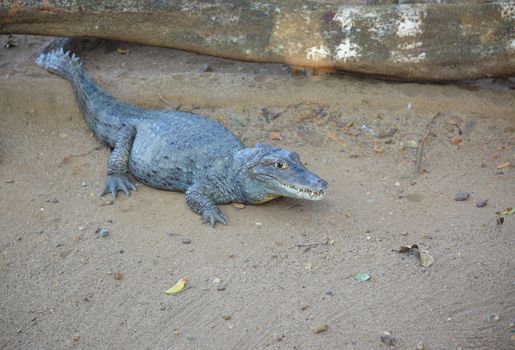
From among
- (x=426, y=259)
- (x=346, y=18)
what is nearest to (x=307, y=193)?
(x=426, y=259)

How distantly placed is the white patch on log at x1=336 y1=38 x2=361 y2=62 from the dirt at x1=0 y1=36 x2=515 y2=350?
350 millimetres

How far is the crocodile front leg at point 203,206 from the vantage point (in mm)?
5453

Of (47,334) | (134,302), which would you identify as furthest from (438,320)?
(47,334)

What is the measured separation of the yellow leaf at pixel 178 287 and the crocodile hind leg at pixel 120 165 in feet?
4.75

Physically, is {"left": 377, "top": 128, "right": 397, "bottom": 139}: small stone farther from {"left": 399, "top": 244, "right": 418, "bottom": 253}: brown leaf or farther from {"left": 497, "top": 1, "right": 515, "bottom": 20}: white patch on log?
{"left": 399, "top": 244, "right": 418, "bottom": 253}: brown leaf

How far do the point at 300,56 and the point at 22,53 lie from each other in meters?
3.29

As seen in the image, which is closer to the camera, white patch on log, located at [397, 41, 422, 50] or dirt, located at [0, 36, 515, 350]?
dirt, located at [0, 36, 515, 350]

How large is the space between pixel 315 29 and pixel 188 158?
1.86m

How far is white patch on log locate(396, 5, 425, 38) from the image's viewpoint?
6492mm

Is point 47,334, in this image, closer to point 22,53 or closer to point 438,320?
point 438,320

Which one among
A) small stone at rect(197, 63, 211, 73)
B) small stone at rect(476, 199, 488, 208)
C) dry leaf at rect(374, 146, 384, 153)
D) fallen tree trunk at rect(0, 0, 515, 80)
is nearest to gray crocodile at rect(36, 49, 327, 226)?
fallen tree trunk at rect(0, 0, 515, 80)

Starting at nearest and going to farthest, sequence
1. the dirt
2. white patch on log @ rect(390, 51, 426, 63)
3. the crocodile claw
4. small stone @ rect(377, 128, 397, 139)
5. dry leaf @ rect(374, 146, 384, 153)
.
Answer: the dirt
the crocodile claw
dry leaf @ rect(374, 146, 384, 153)
small stone @ rect(377, 128, 397, 139)
white patch on log @ rect(390, 51, 426, 63)

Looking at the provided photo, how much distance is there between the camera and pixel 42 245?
525cm

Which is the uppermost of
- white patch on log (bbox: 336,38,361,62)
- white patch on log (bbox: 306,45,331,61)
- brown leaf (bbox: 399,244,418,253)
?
white patch on log (bbox: 336,38,361,62)
